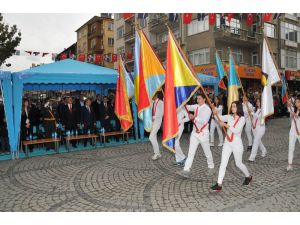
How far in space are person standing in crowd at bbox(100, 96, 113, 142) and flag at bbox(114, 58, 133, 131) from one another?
2432 millimetres

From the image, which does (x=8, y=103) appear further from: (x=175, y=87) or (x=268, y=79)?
(x=268, y=79)

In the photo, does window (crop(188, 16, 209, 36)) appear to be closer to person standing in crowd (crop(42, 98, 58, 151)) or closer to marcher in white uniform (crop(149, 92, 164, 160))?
person standing in crowd (crop(42, 98, 58, 151))

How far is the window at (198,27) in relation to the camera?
26516 millimetres

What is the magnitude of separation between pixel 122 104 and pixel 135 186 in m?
4.07

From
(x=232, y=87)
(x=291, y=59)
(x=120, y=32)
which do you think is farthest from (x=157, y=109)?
(x=120, y=32)

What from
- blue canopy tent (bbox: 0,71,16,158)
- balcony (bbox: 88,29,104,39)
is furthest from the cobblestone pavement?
balcony (bbox: 88,29,104,39)

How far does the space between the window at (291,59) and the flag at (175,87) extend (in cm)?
3075

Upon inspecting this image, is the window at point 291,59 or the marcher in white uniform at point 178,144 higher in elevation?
the window at point 291,59

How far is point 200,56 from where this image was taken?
27438 millimetres

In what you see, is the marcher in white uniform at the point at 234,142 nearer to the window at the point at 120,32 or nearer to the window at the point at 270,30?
the window at the point at 270,30

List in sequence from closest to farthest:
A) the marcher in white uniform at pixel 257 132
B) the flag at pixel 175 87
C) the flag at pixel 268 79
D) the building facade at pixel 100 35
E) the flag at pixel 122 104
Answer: the flag at pixel 175 87, the flag at pixel 268 79, the marcher in white uniform at pixel 257 132, the flag at pixel 122 104, the building facade at pixel 100 35

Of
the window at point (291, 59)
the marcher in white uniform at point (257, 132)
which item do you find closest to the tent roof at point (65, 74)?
the marcher in white uniform at point (257, 132)
